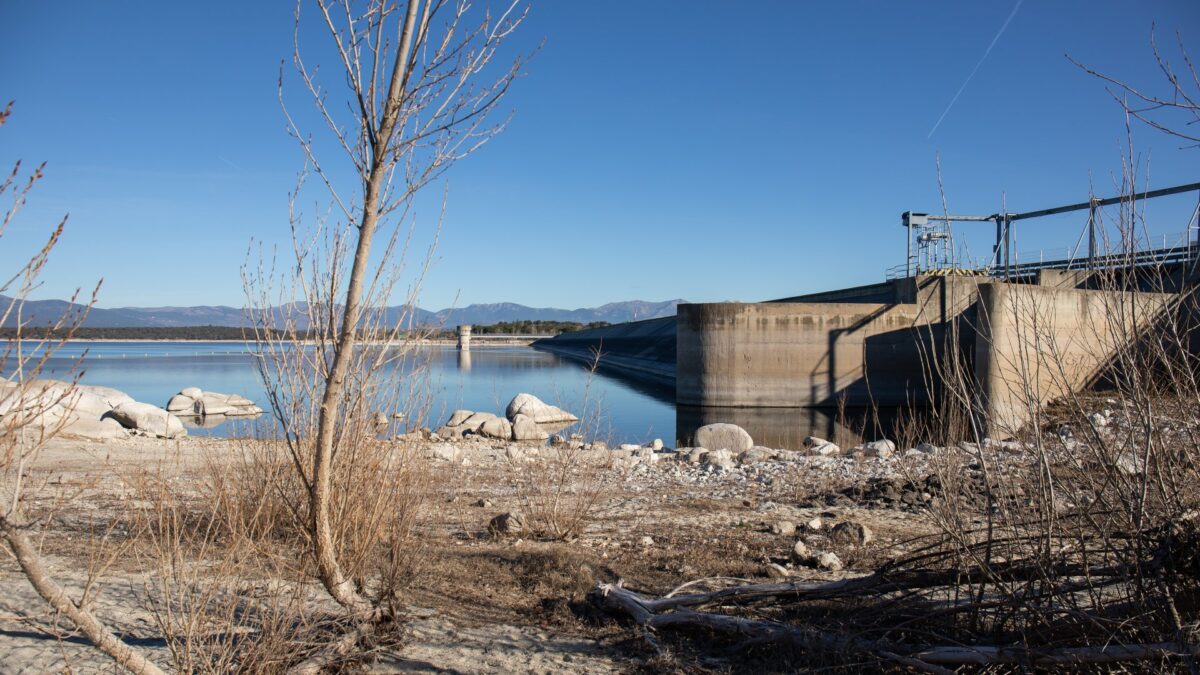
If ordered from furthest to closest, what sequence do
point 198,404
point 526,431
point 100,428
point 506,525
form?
point 198,404 < point 526,431 < point 100,428 < point 506,525

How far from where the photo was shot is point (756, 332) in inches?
1219

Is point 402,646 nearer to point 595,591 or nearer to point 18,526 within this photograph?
point 595,591

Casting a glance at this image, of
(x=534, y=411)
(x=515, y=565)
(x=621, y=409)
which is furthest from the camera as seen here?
(x=621, y=409)

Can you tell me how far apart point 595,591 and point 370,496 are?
1584mm

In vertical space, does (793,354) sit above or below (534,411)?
above

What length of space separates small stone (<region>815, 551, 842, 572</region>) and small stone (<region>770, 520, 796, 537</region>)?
1168 millimetres

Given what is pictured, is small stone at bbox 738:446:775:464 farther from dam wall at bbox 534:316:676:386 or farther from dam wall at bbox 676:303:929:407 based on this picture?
dam wall at bbox 534:316:676:386

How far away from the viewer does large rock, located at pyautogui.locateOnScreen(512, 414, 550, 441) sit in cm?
1964

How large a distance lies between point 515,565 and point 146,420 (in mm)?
15706

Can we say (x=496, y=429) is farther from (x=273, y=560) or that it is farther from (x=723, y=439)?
(x=273, y=560)

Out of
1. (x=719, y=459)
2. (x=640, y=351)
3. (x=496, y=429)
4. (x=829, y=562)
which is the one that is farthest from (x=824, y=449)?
(x=640, y=351)

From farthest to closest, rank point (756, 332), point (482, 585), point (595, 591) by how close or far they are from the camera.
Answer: point (756, 332)
point (482, 585)
point (595, 591)

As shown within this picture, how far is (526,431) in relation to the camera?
65.0 ft

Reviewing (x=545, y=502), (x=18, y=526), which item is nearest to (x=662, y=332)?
(x=545, y=502)
